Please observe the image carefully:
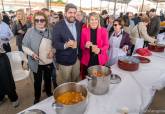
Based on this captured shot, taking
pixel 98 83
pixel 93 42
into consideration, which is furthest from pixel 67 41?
pixel 98 83

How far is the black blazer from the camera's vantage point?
180 centimetres

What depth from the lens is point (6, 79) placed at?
213cm

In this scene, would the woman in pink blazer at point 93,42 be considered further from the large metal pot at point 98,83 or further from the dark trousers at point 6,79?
the dark trousers at point 6,79

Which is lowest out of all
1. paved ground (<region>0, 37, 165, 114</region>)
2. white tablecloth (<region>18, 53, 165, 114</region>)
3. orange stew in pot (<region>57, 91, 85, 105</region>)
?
paved ground (<region>0, 37, 165, 114</region>)

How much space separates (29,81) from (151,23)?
3.19 m

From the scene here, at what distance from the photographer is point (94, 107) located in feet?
3.87

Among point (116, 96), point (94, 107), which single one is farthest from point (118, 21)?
point (94, 107)

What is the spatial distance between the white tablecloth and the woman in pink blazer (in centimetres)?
25

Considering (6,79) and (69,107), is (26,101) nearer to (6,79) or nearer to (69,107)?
(6,79)

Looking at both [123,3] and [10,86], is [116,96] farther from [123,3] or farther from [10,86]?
[123,3]

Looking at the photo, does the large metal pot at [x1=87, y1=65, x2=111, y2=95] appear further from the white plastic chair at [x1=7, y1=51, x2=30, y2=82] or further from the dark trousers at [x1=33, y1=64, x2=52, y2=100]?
the white plastic chair at [x1=7, y1=51, x2=30, y2=82]

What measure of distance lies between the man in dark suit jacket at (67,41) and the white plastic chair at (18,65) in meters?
0.79

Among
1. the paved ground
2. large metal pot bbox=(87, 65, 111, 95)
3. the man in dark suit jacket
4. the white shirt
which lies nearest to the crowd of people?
the man in dark suit jacket

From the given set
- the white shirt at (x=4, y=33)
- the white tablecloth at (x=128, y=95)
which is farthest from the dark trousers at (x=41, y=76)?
the white shirt at (x=4, y=33)
